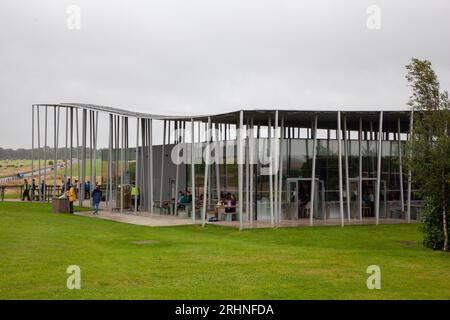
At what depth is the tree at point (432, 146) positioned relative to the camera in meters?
18.7

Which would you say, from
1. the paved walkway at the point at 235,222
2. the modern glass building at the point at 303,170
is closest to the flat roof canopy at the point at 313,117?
the modern glass building at the point at 303,170

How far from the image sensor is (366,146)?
32.0 metres

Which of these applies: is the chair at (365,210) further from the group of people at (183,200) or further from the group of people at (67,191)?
the group of people at (67,191)

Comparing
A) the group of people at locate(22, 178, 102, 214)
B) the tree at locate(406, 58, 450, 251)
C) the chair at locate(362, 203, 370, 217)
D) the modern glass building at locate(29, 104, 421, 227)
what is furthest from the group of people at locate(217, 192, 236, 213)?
the tree at locate(406, 58, 450, 251)

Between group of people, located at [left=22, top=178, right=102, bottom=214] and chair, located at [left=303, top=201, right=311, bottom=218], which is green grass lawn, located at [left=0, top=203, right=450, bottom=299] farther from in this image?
group of people, located at [left=22, top=178, right=102, bottom=214]

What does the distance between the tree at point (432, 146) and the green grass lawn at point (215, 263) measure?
1.59 meters

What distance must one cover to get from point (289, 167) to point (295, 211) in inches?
88.5

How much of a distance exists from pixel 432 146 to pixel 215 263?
28.1 ft

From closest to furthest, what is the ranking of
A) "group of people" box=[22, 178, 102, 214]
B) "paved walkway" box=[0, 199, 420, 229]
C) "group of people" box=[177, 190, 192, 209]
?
"paved walkway" box=[0, 199, 420, 229]
"group of people" box=[22, 178, 102, 214]
"group of people" box=[177, 190, 192, 209]

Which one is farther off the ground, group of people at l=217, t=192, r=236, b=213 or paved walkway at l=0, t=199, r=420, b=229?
group of people at l=217, t=192, r=236, b=213

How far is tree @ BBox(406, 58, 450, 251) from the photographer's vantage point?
61.5 feet

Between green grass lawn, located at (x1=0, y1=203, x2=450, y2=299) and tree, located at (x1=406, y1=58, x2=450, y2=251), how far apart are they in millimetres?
1589

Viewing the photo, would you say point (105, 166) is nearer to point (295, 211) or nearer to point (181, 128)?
point (181, 128)
